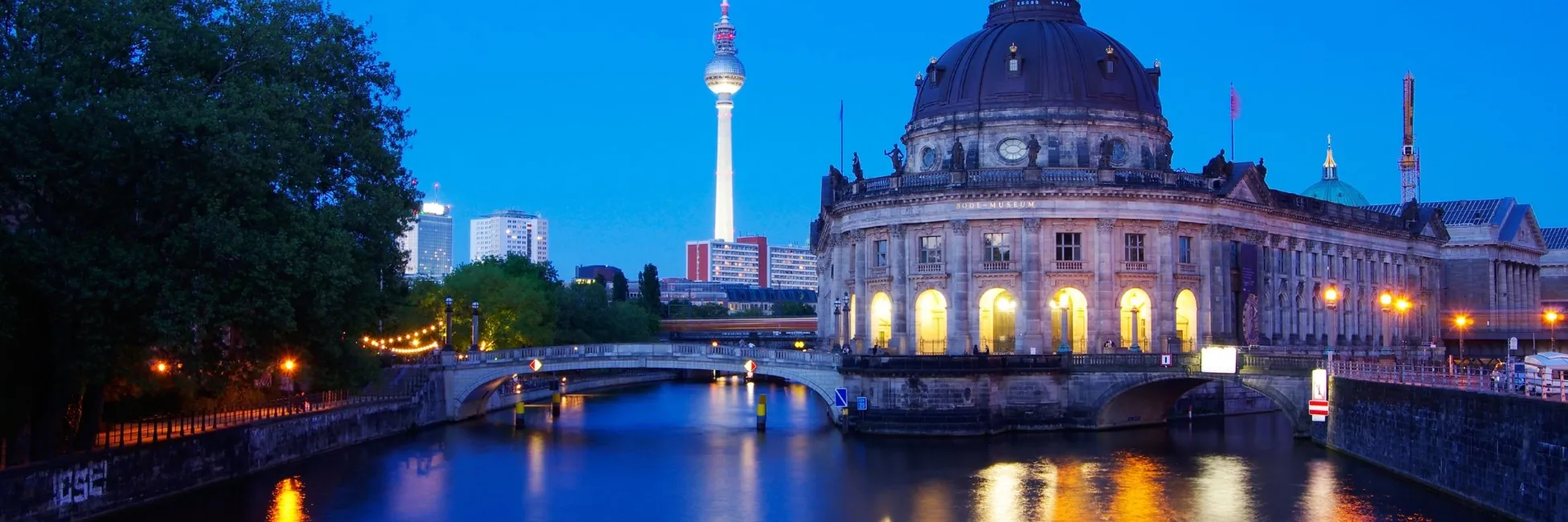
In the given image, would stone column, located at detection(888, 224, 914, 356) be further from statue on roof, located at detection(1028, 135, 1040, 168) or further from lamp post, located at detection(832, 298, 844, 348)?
statue on roof, located at detection(1028, 135, 1040, 168)

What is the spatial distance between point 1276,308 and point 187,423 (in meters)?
65.2

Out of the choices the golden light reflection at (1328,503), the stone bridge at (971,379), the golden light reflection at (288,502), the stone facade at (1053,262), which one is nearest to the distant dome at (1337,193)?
the stone facade at (1053,262)

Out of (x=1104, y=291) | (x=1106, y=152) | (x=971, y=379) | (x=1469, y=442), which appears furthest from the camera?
(x=1106, y=152)

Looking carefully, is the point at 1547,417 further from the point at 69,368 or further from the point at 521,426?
the point at 521,426

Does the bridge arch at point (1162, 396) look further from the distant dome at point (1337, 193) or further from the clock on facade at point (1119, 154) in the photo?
→ the distant dome at point (1337, 193)

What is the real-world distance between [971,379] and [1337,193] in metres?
79.0

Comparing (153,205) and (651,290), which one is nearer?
(153,205)

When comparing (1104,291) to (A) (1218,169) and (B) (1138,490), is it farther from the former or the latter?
(B) (1138,490)

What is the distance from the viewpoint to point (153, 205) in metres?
41.3

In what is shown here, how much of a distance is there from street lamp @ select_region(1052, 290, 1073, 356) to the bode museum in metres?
0.16

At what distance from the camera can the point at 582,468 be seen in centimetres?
6119

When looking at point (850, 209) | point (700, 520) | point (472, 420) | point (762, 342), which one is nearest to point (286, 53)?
point (700, 520)

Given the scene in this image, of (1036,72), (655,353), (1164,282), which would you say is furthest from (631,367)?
(1036,72)

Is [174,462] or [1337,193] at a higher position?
[1337,193]
